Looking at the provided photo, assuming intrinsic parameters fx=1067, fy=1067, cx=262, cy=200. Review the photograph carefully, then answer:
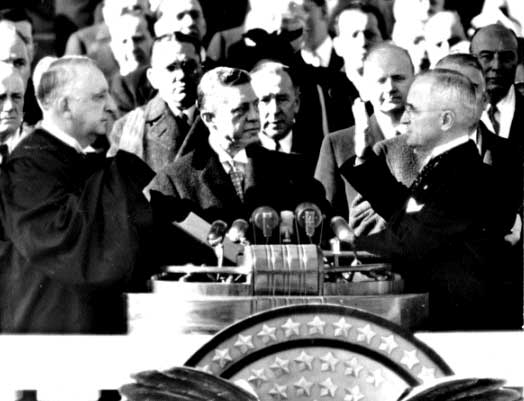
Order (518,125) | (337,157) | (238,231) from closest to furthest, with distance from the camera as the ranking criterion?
(238,231), (337,157), (518,125)

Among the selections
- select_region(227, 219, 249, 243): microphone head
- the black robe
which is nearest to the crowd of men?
the black robe

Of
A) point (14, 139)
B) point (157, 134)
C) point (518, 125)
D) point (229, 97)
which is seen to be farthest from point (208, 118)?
point (518, 125)

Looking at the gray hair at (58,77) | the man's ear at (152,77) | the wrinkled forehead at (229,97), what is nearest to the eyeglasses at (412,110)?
the wrinkled forehead at (229,97)

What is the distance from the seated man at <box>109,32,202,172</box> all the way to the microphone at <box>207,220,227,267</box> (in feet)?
1.21

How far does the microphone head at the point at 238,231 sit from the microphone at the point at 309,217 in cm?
21

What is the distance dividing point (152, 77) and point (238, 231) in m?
0.77

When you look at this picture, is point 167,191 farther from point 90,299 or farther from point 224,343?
point 224,343

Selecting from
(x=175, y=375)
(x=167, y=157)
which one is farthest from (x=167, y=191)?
(x=175, y=375)

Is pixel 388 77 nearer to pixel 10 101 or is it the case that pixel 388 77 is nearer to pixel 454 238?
pixel 454 238

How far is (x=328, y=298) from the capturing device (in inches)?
153

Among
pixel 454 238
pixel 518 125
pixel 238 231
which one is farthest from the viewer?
pixel 518 125

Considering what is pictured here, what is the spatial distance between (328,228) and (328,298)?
484 mm

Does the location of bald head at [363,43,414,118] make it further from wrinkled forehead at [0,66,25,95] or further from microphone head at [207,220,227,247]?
wrinkled forehead at [0,66,25,95]

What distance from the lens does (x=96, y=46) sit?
4398 millimetres
